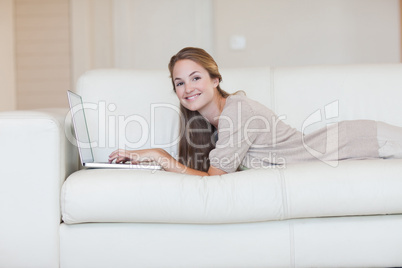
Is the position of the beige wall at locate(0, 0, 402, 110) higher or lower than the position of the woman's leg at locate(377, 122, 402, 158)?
higher

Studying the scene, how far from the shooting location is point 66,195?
1583mm

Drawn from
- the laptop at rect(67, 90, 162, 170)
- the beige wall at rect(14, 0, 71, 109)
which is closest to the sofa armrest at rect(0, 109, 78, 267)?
the laptop at rect(67, 90, 162, 170)

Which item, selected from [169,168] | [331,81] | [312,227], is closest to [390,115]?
[331,81]

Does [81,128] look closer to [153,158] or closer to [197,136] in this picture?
[153,158]

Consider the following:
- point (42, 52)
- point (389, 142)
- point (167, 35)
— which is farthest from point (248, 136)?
point (42, 52)

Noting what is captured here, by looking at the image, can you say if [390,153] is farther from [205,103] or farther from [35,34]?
[35,34]

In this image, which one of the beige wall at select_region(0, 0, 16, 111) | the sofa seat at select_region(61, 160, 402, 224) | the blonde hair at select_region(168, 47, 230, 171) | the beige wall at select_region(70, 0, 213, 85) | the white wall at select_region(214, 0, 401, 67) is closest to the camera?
the sofa seat at select_region(61, 160, 402, 224)

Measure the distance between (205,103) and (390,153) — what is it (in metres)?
0.78

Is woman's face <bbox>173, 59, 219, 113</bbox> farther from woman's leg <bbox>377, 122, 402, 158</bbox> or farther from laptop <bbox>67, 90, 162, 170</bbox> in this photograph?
woman's leg <bbox>377, 122, 402, 158</bbox>

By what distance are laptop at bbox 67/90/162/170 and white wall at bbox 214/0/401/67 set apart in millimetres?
2186

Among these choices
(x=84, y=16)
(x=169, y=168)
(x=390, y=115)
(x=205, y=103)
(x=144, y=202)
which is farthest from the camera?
(x=84, y=16)

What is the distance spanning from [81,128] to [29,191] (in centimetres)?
40

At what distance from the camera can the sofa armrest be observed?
1.62 m

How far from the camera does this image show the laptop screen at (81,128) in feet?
6.03
